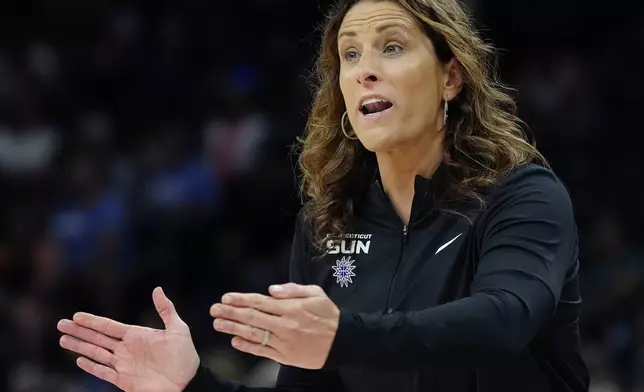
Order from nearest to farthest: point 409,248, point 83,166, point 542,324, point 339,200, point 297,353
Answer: point 297,353 < point 542,324 < point 409,248 < point 339,200 < point 83,166

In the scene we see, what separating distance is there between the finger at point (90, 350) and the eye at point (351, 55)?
43.0 inches

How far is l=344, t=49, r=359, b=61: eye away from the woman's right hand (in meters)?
0.91

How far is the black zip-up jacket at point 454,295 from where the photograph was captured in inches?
96.2

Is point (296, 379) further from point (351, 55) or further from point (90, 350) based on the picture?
point (351, 55)

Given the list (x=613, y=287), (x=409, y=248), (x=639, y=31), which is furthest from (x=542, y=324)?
(x=639, y=31)

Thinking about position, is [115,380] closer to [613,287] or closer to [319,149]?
[319,149]

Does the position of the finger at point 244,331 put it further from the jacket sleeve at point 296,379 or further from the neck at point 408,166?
the neck at point 408,166

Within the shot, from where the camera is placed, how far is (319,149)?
11.8 feet

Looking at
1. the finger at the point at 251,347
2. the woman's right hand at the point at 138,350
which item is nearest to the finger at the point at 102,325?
the woman's right hand at the point at 138,350

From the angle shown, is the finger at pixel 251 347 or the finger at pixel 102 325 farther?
the finger at pixel 102 325

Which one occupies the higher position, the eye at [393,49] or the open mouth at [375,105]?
the eye at [393,49]

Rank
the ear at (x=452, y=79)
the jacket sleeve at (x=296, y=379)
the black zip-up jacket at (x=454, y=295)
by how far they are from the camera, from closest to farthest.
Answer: the black zip-up jacket at (x=454, y=295) < the jacket sleeve at (x=296, y=379) < the ear at (x=452, y=79)

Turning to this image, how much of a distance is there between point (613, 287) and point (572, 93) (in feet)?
6.62

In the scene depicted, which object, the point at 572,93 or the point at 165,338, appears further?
the point at 572,93
